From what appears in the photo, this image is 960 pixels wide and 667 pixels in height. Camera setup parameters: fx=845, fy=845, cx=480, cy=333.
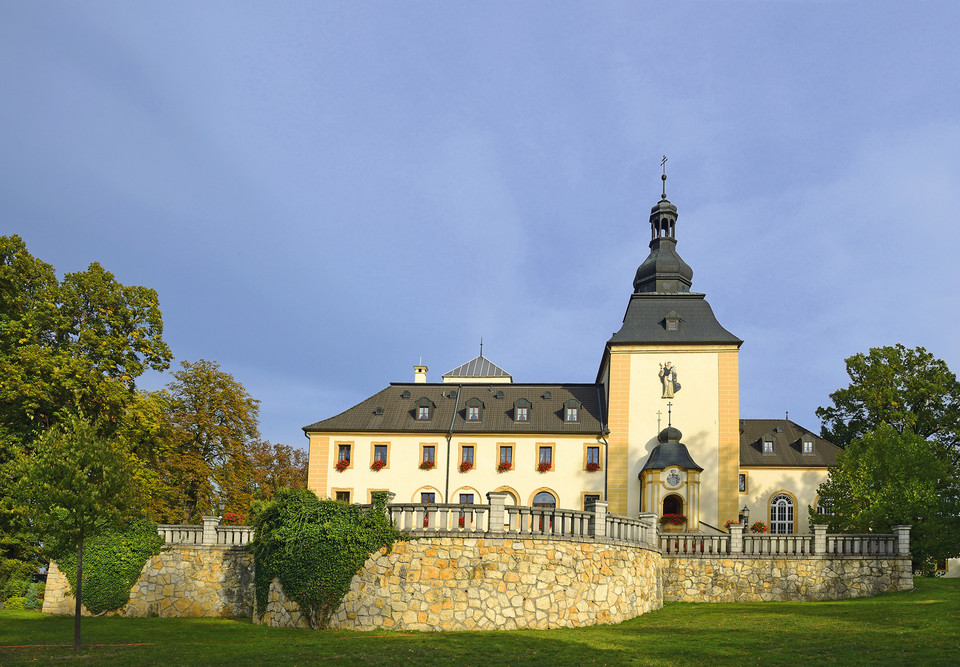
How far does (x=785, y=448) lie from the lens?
4428cm

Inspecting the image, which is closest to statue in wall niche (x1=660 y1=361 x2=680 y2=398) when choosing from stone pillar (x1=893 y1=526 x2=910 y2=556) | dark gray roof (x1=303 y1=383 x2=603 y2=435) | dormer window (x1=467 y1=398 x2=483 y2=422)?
dark gray roof (x1=303 y1=383 x2=603 y2=435)

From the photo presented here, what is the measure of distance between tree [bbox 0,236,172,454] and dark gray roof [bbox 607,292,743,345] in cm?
2177

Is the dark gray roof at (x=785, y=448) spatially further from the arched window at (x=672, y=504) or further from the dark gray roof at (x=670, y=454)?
the arched window at (x=672, y=504)

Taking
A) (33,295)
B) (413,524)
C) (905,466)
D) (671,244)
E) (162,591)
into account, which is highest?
(671,244)

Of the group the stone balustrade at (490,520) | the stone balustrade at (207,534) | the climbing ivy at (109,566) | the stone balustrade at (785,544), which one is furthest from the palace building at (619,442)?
the stone balustrade at (490,520)

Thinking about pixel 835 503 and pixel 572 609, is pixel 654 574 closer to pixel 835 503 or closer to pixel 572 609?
pixel 572 609

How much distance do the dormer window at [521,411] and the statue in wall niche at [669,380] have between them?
6867mm

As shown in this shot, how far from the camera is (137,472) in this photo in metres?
29.1

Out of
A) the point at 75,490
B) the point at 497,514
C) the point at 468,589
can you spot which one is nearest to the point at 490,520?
the point at 497,514

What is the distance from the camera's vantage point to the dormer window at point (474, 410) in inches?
1706

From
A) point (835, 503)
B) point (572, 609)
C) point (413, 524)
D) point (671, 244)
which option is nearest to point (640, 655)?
point (572, 609)

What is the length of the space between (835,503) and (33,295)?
30351mm

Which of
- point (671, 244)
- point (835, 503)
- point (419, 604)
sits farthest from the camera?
point (671, 244)

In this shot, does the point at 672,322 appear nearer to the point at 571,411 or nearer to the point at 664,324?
the point at 664,324
